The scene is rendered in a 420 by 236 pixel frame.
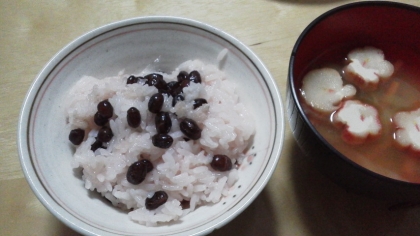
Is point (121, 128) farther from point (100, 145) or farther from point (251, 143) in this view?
point (251, 143)

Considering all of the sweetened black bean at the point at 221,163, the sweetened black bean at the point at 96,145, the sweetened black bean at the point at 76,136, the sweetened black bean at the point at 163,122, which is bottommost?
the sweetened black bean at the point at 221,163

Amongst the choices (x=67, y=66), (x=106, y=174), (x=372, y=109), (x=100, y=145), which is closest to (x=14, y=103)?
(x=67, y=66)

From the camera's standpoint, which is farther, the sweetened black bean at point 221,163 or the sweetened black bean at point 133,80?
the sweetened black bean at point 133,80

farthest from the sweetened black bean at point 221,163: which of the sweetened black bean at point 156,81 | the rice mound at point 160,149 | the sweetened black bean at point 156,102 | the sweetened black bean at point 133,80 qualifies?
the sweetened black bean at point 133,80

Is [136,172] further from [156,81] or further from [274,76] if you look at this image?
[274,76]

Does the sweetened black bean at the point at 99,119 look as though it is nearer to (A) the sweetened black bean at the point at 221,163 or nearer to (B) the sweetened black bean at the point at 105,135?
(B) the sweetened black bean at the point at 105,135
